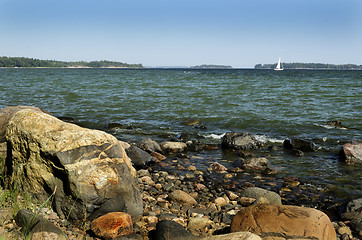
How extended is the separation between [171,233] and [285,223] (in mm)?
1847

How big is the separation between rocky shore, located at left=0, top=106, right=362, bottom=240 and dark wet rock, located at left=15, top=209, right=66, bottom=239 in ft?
0.05

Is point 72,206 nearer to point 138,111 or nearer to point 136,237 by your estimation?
point 136,237

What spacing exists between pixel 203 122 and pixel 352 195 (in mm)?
9930

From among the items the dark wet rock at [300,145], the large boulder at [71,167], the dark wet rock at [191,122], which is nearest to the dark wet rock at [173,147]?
the dark wet rock at [300,145]

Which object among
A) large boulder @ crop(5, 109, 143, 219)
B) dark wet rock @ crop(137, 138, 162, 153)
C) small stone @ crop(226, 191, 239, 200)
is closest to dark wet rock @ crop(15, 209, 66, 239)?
large boulder @ crop(5, 109, 143, 219)

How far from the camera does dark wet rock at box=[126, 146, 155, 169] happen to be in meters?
9.23

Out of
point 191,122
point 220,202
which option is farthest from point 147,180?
point 191,122

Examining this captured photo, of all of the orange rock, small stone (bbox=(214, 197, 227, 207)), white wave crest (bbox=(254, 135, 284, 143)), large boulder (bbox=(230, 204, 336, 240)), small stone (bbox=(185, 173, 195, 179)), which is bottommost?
Answer: small stone (bbox=(185, 173, 195, 179))

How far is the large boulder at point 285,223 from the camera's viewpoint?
4.54m

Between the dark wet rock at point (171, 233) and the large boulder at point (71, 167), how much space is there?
990 millimetres

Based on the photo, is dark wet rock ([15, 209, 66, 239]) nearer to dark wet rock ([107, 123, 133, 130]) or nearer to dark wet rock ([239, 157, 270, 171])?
dark wet rock ([239, 157, 270, 171])

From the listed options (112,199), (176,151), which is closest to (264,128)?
(176,151)

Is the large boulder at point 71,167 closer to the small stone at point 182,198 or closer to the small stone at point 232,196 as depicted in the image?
the small stone at point 182,198

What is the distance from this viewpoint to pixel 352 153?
10.1m
